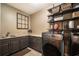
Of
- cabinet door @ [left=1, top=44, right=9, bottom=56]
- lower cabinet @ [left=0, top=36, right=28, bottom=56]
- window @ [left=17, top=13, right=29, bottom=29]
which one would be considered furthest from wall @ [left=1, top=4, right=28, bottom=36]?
cabinet door @ [left=1, top=44, right=9, bottom=56]

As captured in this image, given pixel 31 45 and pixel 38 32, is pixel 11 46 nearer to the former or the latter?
pixel 31 45

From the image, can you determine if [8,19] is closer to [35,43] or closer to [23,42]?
[23,42]

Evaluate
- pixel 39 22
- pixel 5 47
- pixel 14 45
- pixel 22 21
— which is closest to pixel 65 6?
pixel 39 22

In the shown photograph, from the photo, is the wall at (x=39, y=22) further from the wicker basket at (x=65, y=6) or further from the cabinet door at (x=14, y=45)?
the cabinet door at (x=14, y=45)

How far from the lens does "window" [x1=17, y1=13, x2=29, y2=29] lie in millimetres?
1132

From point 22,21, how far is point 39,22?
0.27 m

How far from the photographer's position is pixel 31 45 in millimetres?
1202

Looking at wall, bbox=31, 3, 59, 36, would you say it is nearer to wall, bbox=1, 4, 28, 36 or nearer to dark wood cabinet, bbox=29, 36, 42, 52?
dark wood cabinet, bbox=29, 36, 42, 52

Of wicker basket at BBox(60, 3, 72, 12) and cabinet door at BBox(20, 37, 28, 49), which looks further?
cabinet door at BBox(20, 37, 28, 49)

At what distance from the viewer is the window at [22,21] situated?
113cm

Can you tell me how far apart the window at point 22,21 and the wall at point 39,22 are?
3.9 inches

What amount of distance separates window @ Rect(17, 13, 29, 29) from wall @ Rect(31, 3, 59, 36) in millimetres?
98

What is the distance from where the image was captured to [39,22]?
3.83ft

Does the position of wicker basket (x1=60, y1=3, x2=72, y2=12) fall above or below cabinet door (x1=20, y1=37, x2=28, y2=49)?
above
